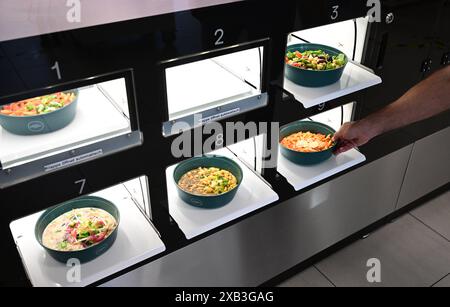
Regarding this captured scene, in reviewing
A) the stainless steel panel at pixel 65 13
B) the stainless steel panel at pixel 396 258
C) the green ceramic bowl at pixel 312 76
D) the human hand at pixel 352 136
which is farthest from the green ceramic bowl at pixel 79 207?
the stainless steel panel at pixel 396 258

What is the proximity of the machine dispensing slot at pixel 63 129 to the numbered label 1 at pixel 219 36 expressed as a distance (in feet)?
0.90

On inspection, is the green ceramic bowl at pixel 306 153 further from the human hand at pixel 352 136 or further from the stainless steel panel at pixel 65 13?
the stainless steel panel at pixel 65 13

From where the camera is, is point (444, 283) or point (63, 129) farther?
point (444, 283)

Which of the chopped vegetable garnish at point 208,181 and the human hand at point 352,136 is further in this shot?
the human hand at point 352,136

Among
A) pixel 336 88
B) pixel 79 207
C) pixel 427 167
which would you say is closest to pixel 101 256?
pixel 79 207

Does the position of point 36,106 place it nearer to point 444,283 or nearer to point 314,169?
point 314,169

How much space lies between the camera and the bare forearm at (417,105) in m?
1.85

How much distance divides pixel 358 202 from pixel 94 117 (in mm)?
1469

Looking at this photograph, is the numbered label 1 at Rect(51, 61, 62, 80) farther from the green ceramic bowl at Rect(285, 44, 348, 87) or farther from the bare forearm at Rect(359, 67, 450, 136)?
the bare forearm at Rect(359, 67, 450, 136)

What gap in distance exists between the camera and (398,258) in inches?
95.7

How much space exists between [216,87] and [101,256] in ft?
2.24

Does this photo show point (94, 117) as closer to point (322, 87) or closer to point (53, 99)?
point (53, 99)

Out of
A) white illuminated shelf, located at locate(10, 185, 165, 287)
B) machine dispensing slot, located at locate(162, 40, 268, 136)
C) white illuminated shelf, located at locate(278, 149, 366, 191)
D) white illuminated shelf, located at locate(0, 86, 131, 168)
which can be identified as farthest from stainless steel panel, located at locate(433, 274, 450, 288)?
white illuminated shelf, located at locate(0, 86, 131, 168)

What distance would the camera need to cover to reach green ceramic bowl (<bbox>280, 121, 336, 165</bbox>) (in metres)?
1.85
